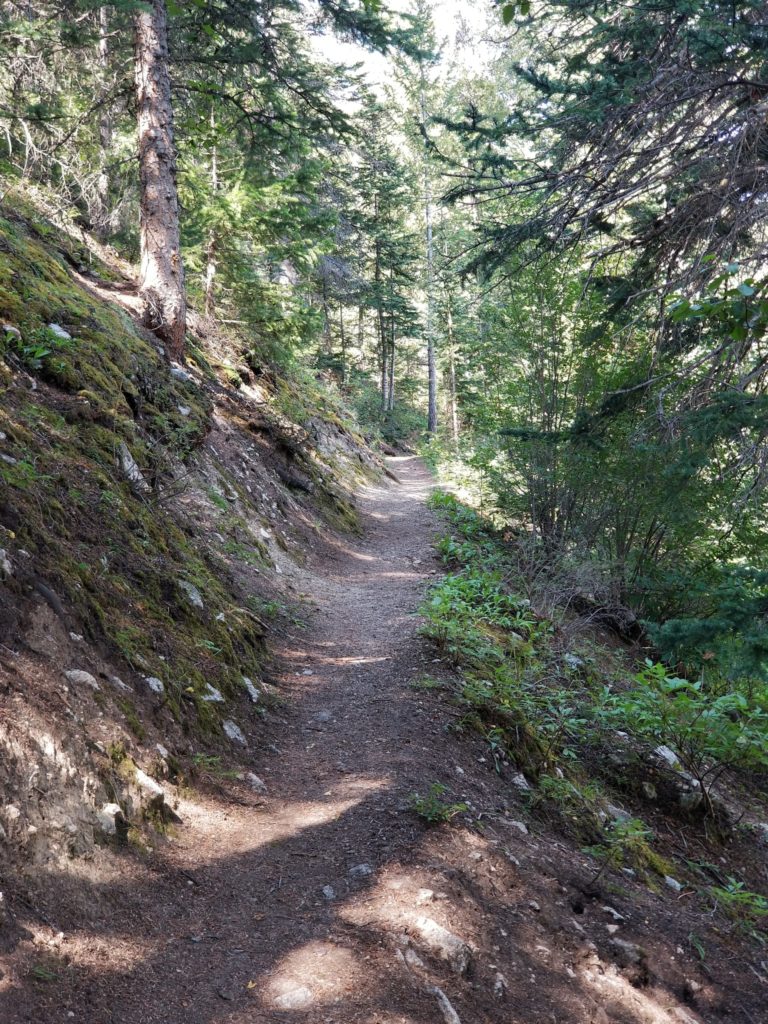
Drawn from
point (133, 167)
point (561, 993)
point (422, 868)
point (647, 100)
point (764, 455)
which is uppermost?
point (133, 167)

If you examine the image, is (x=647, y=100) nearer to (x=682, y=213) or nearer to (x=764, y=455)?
(x=682, y=213)

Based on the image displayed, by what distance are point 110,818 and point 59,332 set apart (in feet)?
17.0

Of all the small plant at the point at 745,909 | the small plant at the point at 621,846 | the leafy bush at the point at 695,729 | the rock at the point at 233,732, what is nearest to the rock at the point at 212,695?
the rock at the point at 233,732

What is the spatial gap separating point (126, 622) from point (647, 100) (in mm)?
6470

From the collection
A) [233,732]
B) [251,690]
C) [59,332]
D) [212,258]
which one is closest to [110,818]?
[233,732]

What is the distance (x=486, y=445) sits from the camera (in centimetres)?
1170

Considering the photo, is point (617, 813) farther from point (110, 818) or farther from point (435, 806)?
point (110, 818)

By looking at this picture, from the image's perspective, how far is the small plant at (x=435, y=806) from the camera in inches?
135

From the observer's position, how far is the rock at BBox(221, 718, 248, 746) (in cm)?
423

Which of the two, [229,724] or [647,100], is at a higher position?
[647,100]

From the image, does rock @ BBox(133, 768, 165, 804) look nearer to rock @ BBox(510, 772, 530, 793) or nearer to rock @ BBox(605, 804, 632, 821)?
rock @ BBox(510, 772, 530, 793)

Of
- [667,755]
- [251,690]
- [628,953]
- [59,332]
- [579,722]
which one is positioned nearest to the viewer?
[628,953]

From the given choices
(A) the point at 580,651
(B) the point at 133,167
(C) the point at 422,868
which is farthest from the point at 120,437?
(B) the point at 133,167

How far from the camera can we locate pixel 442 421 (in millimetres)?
39250
